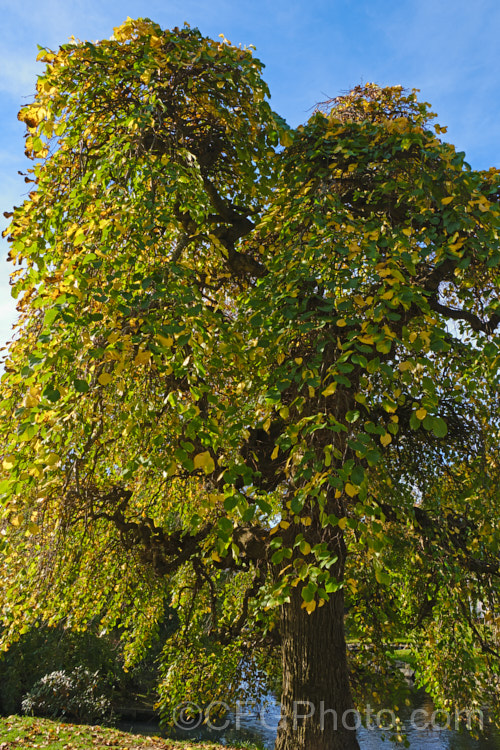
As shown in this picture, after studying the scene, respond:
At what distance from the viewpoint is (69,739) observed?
6.57m

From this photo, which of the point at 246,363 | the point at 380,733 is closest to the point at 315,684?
the point at 246,363

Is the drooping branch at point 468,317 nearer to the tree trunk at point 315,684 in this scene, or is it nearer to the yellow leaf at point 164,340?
the tree trunk at point 315,684


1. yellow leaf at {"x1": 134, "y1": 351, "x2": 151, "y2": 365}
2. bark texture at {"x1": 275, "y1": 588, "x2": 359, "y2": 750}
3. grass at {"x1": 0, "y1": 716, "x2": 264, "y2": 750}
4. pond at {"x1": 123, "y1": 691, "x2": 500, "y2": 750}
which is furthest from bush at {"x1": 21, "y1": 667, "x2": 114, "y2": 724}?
yellow leaf at {"x1": 134, "y1": 351, "x2": 151, "y2": 365}

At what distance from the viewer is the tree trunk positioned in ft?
10.7

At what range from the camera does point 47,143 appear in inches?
126

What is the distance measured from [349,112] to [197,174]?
244 centimetres

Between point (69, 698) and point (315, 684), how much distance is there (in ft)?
29.1

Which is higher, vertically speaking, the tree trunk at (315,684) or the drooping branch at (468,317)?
the drooping branch at (468,317)

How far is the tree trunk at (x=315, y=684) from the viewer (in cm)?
326

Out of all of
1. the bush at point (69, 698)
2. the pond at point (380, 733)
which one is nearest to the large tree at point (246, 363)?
the pond at point (380, 733)

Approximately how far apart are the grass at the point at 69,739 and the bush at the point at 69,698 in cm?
203

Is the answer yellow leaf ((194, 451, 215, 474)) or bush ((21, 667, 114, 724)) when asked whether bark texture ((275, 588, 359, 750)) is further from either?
bush ((21, 667, 114, 724))

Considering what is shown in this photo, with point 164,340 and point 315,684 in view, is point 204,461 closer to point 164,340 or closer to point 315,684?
point 164,340

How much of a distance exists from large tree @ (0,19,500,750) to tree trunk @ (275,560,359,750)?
0.05 feet
